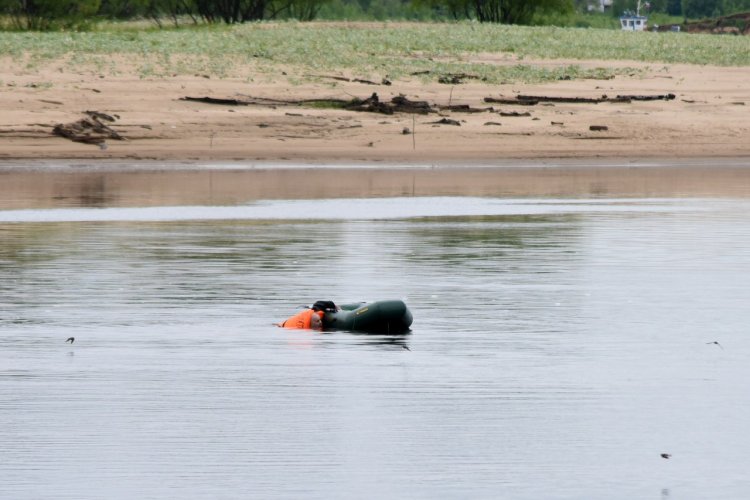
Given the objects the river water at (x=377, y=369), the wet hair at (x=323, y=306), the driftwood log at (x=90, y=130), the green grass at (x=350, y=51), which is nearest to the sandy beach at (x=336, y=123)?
the driftwood log at (x=90, y=130)

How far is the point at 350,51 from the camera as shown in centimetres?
4531

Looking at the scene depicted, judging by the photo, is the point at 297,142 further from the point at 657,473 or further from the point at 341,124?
the point at 657,473

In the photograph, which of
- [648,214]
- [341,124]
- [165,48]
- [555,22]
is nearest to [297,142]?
[341,124]

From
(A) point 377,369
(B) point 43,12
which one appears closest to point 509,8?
(B) point 43,12

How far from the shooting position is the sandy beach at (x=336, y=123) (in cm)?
3650

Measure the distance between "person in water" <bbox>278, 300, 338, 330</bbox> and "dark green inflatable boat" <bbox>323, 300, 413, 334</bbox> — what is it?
0.13 feet

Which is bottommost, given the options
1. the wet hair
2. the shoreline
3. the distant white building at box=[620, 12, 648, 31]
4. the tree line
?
the distant white building at box=[620, 12, 648, 31]

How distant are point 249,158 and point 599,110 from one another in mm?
9679

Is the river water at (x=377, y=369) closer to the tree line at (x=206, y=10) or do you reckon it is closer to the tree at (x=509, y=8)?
the tree line at (x=206, y=10)

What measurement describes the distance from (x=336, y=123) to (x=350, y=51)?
7.38m

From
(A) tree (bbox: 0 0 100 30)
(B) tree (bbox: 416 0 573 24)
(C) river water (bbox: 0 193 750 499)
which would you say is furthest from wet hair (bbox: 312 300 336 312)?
(B) tree (bbox: 416 0 573 24)

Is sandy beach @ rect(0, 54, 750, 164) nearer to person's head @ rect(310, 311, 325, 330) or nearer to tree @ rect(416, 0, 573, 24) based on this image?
person's head @ rect(310, 311, 325, 330)

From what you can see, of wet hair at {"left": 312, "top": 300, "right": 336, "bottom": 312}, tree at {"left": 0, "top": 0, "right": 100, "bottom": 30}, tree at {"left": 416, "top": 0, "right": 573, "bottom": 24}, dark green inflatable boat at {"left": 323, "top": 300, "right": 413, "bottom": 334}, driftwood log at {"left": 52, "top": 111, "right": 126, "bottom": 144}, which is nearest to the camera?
dark green inflatable boat at {"left": 323, "top": 300, "right": 413, "bottom": 334}

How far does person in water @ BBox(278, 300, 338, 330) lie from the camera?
13219 mm
